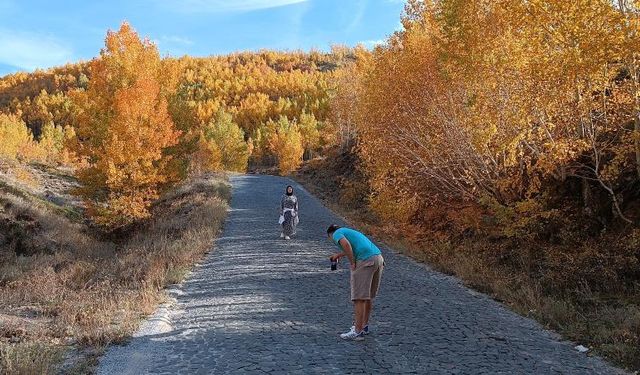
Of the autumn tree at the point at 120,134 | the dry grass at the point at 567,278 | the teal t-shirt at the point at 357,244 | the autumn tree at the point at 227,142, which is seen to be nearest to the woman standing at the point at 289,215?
the dry grass at the point at 567,278

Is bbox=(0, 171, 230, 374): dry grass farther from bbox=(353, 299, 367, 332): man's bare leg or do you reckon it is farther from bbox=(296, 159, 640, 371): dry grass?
bbox=(296, 159, 640, 371): dry grass

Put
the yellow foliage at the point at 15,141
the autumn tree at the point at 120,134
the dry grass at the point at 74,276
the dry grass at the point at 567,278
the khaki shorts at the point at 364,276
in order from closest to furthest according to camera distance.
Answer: the dry grass at the point at 74,276 < the khaki shorts at the point at 364,276 < the dry grass at the point at 567,278 < the autumn tree at the point at 120,134 < the yellow foliage at the point at 15,141

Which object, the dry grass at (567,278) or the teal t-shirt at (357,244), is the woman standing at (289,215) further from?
the teal t-shirt at (357,244)

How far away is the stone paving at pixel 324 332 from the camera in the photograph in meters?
6.00

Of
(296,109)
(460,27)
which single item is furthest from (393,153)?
(296,109)

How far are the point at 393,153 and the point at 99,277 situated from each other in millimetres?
10964

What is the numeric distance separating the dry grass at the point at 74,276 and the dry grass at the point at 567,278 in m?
6.87

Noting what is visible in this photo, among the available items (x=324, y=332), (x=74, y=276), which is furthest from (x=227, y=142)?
(x=324, y=332)

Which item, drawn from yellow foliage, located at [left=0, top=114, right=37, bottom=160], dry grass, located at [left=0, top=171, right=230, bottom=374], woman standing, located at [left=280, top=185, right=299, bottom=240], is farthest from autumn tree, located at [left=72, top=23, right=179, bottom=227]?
yellow foliage, located at [left=0, top=114, right=37, bottom=160]

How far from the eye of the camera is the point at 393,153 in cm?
1808

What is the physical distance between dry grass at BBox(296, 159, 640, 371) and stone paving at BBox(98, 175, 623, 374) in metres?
0.40

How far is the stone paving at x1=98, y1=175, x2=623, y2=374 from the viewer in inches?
236

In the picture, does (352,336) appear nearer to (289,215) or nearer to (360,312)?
(360,312)

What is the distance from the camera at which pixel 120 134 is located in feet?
70.2
